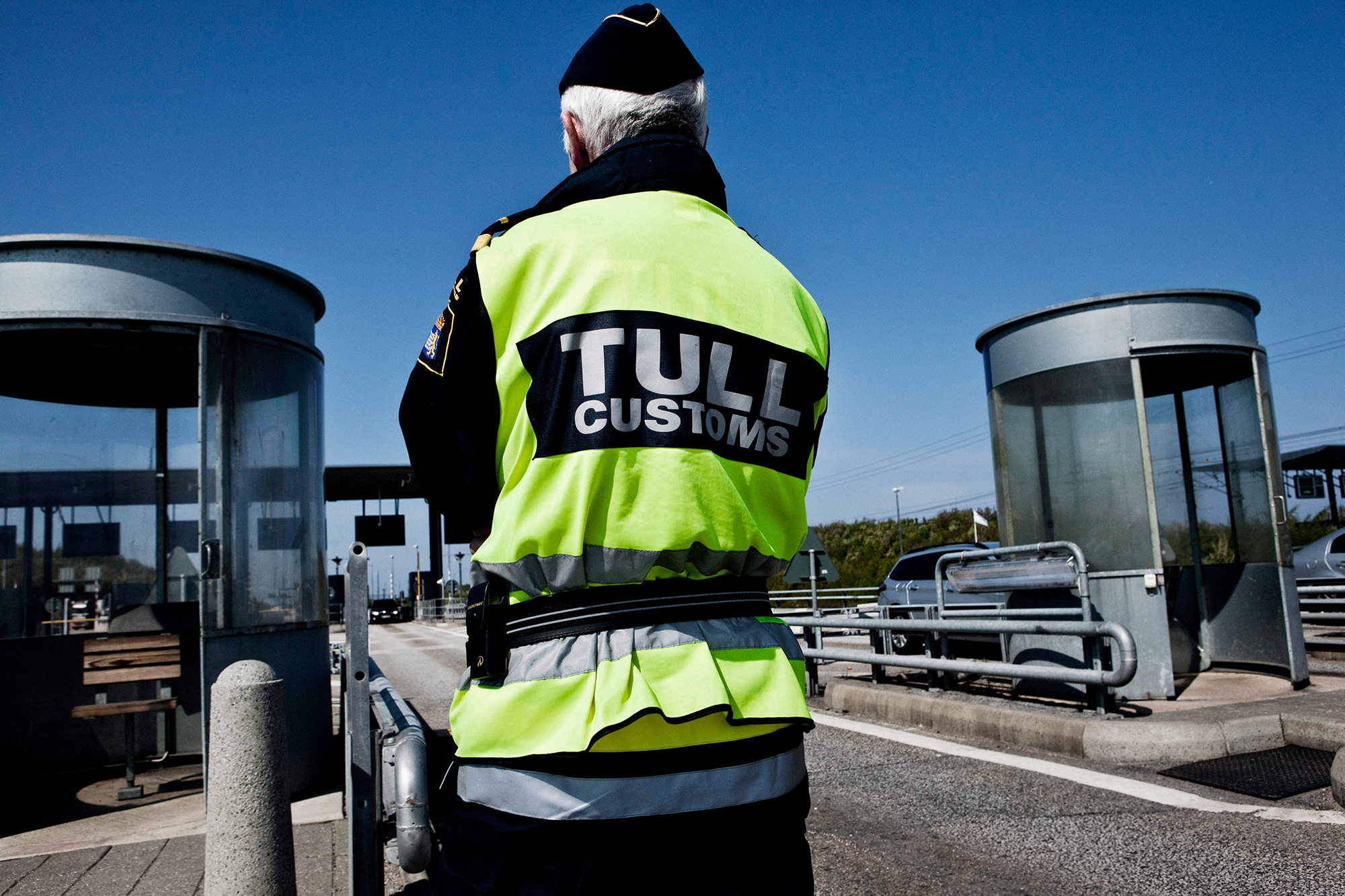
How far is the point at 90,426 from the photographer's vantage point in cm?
769

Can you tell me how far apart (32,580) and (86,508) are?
0.66m

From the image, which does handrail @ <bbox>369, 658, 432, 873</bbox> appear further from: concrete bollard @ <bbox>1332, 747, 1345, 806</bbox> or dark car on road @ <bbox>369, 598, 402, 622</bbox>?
dark car on road @ <bbox>369, 598, 402, 622</bbox>

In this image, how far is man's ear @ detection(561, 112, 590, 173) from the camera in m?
1.75

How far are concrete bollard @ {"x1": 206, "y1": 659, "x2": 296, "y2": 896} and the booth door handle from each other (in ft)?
9.66

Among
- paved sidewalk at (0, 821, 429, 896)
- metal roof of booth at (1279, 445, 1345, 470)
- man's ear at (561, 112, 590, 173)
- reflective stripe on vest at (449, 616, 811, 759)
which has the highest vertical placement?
metal roof of booth at (1279, 445, 1345, 470)

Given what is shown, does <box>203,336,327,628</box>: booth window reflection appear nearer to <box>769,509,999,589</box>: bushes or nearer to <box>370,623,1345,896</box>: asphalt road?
<box>370,623,1345,896</box>: asphalt road

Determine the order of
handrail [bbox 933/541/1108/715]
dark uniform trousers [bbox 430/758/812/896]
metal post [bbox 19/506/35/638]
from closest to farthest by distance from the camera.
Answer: dark uniform trousers [bbox 430/758/812/896]
handrail [bbox 933/541/1108/715]
metal post [bbox 19/506/35/638]

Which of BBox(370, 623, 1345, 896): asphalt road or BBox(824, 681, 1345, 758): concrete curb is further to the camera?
BBox(824, 681, 1345, 758): concrete curb

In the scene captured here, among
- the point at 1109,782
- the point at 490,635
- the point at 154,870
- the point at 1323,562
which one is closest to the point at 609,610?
the point at 490,635

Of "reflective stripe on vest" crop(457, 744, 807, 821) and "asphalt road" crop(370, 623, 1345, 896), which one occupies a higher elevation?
"reflective stripe on vest" crop(457, 744, 807, 821)

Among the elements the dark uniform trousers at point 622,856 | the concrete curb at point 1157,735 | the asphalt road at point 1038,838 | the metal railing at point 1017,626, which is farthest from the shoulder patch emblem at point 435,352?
the concrete curb at point 1157,735

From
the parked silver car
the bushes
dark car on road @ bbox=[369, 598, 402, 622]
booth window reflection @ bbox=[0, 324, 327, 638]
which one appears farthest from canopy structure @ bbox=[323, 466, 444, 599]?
the parked silver car

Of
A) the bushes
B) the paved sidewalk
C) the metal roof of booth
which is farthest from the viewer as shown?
the bushes

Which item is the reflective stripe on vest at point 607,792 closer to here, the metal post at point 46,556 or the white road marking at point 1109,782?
the white road marking at point 1109,782
